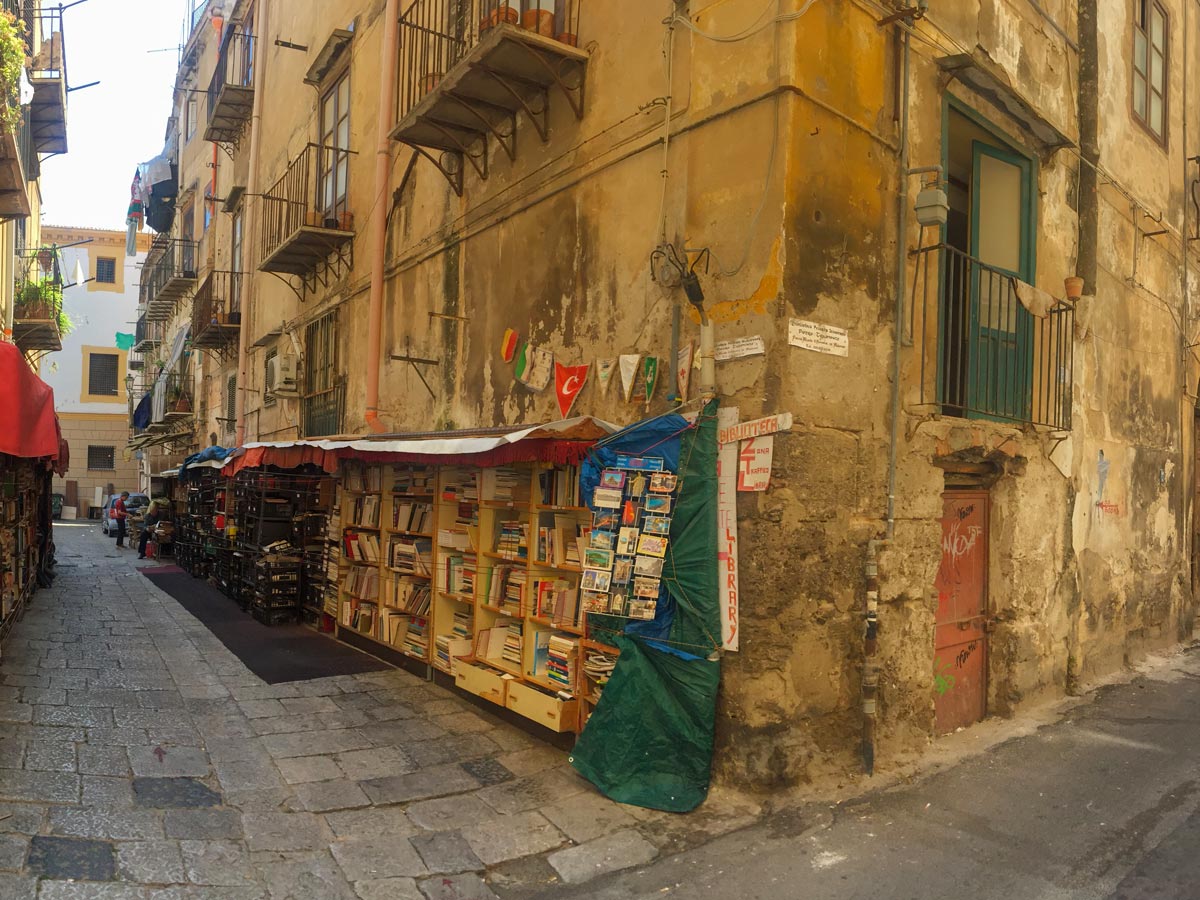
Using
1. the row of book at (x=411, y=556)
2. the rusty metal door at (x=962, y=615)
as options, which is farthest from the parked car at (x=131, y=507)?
the rusty metal door at (x=962, y=615)

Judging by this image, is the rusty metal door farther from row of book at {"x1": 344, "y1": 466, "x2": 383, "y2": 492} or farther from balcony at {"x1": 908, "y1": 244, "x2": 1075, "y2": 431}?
row of book at {"x1": 344, "y1": 466, "x2": 383, "y2": 492}

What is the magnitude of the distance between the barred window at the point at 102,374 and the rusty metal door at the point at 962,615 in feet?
134

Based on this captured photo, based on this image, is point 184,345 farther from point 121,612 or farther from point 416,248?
point 416,248

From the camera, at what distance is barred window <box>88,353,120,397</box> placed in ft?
127

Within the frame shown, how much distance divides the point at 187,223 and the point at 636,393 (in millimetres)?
22415

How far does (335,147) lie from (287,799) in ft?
32.1

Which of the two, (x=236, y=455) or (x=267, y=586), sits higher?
(x=236, y=455)

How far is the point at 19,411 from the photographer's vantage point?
6.59m

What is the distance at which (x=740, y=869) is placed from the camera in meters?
4.46

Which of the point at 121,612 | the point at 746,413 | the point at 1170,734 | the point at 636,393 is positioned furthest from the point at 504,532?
the point at 121,612

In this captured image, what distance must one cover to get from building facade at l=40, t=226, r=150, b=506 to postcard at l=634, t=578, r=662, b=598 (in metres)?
38.6

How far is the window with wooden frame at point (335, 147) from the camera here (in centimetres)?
1255

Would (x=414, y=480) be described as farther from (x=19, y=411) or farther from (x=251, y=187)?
(x=251, y=187)

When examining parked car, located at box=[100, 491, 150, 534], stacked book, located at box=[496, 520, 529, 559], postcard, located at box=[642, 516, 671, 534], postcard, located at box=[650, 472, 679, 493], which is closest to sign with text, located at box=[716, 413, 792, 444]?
postcard, located at box=[650, 472, 679, 493]
